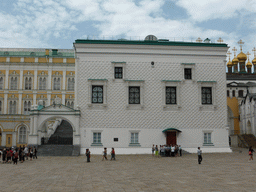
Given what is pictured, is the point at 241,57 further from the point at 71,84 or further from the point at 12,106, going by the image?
the point at 12,106

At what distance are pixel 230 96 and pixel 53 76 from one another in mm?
32703

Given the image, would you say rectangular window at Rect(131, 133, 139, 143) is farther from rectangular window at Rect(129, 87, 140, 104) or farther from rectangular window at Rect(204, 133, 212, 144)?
rectangular window at Rect(204, 133, 212, 144)

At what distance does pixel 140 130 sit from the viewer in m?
31.4

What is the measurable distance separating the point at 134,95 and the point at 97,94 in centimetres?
397

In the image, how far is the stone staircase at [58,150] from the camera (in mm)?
28531

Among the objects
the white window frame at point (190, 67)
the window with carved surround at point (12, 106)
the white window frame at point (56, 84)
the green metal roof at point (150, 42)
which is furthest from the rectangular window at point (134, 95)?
the window with carved surround at point (12, 106)

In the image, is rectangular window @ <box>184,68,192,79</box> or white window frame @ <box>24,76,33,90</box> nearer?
rectangular window @ <box>184,68,192,79</box>

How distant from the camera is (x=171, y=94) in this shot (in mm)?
32281

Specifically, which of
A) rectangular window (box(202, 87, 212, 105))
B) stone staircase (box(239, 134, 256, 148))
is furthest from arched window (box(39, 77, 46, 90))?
stone staircase (box(239, 134, 256, 148))

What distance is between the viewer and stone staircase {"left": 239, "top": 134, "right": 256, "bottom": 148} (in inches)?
1731

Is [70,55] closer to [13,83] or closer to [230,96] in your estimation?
[13,83]

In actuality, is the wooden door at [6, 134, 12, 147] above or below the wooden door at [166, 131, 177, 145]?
below

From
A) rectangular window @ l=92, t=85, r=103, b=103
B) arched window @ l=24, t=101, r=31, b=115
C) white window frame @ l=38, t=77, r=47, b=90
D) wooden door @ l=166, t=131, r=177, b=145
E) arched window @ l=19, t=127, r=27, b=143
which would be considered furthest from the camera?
white window frame @ l=38, t=77, r=47, b=90

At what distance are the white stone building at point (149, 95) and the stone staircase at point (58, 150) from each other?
1.35 meters
